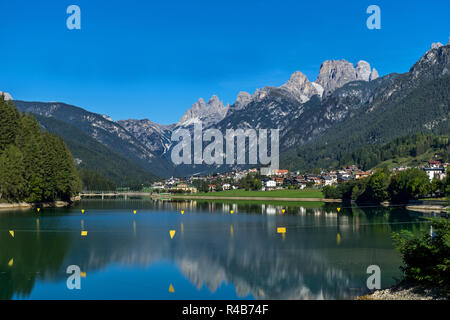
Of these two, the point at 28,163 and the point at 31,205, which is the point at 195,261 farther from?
the point at 31,205

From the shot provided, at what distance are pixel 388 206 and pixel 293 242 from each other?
85942 millimetres

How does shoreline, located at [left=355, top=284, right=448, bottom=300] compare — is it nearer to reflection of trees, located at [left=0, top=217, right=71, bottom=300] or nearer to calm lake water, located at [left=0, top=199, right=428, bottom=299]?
calm lake water, located at [left=0, top=199, right=428, bottom=299]

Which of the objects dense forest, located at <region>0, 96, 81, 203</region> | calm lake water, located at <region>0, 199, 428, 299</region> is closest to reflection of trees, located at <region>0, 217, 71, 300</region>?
calm lake water, located at <region>0, 199, 428, 299</region>

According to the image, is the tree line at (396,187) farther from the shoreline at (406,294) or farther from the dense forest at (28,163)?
the shoreline at (406,294)

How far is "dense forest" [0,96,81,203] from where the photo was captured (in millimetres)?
108062

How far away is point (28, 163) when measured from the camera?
11356cm

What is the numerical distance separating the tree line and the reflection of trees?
94.5m

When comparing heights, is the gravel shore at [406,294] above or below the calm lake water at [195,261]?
above

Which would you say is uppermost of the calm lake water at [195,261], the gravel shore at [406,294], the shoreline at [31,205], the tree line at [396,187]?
the tree line at [396,187]

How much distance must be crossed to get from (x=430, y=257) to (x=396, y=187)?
11546 cm

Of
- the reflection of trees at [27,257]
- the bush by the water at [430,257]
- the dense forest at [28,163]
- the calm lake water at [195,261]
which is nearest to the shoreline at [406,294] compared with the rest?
the bush by the water at [430,257]

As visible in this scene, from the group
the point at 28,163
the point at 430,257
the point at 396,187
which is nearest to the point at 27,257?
the point at 430,257

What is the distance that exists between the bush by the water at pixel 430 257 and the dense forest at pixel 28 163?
92937mm

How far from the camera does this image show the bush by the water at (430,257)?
28.9 m
